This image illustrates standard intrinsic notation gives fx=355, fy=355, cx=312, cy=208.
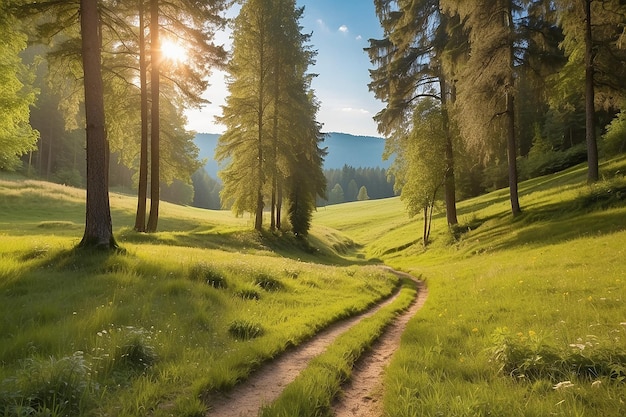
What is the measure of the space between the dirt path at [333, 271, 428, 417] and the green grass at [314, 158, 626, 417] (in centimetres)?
26

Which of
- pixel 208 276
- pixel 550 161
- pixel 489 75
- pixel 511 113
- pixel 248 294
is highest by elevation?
pixel 489 75

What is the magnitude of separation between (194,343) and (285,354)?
158 centimetres

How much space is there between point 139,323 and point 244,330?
1.85 metres

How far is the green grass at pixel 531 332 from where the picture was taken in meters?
3.86

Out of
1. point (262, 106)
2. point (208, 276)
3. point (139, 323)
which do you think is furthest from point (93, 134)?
point (262, 106)

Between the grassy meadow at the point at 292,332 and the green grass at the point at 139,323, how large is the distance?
0.09ft

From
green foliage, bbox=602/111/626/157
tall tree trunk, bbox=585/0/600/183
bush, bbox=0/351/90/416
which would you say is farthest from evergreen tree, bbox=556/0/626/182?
bush, bbox=0/351/90/416

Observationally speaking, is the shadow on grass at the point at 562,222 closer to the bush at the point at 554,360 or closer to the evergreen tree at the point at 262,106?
the bush at the point at 554,360

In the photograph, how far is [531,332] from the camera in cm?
487

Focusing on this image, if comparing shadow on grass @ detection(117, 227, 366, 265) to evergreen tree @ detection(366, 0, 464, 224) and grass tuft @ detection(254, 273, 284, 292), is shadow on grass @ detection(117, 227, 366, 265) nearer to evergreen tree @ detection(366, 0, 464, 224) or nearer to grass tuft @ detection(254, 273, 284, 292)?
grass tuft @ detection(254, 273, 284, 292)

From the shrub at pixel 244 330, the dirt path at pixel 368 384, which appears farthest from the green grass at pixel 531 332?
the shrub at pixel 244 330

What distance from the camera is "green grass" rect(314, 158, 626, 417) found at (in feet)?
12.7

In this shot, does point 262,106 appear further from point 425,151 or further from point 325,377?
point 325,377

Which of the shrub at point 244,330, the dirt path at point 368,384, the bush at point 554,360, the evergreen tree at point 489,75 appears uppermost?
the evergreen tree at point 489,75
